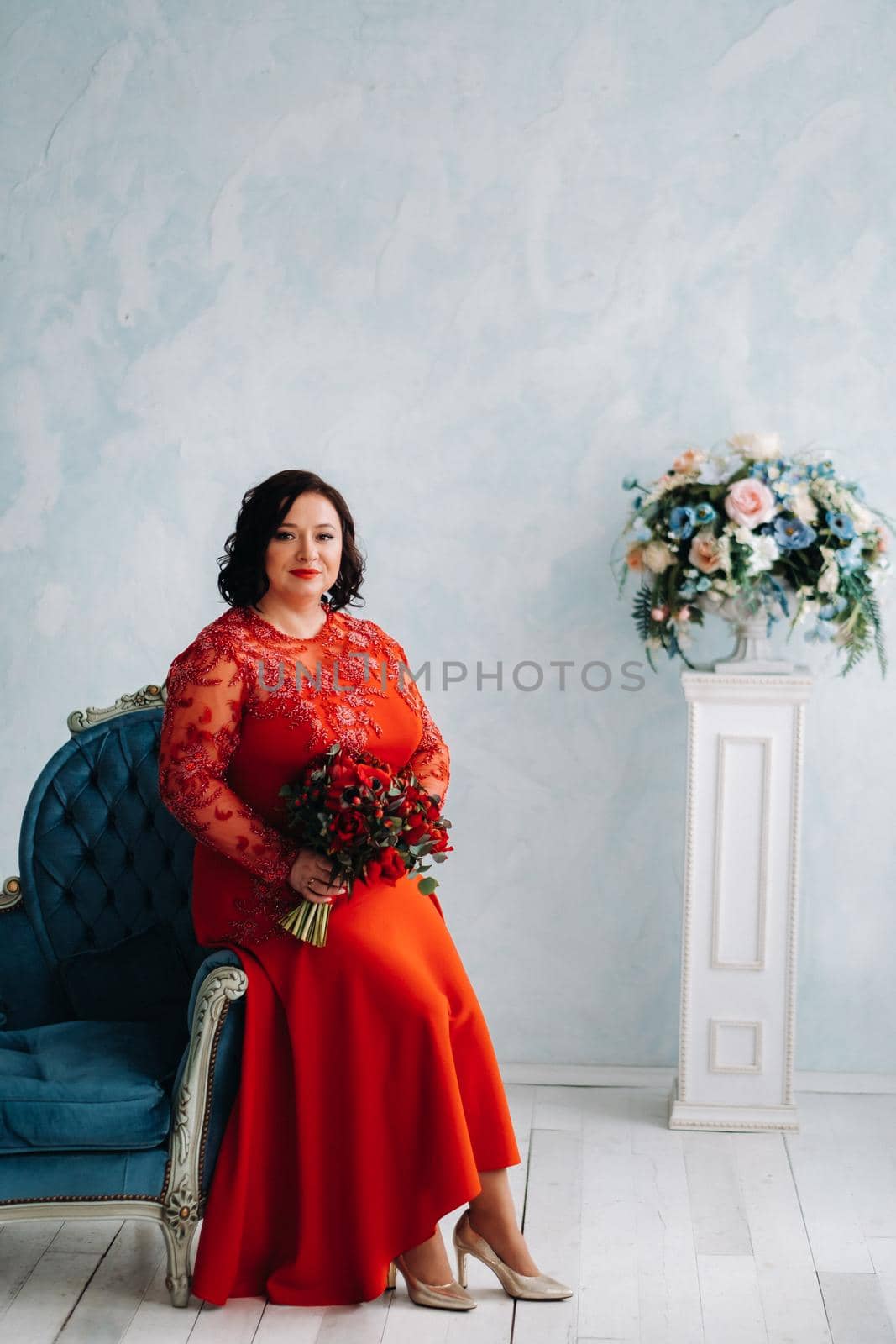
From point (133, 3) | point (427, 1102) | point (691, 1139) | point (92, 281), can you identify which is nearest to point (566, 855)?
point (691, 1139)

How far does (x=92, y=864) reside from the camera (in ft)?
10.0

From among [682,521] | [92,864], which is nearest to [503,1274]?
[92,864]

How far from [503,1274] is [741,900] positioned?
1.23 meters

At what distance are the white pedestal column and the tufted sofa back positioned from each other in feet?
4.34

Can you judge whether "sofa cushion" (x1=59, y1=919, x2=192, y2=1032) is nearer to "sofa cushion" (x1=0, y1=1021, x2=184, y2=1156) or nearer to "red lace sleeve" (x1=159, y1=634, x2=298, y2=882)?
"sofa cushion" (x1=0, y1=1021, x2=184, y2=1156)

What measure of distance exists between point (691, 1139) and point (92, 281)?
2878mm

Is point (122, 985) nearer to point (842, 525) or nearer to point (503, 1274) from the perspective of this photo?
point (503, 1274)

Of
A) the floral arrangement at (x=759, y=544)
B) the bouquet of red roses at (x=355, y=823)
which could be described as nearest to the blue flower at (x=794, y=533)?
the floral arrangement at (x=759, y=544)

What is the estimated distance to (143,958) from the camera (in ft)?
9.84

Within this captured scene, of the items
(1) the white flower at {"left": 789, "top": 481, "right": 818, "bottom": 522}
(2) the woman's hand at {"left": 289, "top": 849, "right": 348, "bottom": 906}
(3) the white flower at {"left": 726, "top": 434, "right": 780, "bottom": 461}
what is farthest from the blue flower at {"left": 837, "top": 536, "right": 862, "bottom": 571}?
(2) the woman's hand at {"left": 289, "top": 849, "right": 348, "bottom": 906}

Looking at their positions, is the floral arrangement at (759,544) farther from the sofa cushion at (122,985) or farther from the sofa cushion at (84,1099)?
the sofa cushion at (84,1099)

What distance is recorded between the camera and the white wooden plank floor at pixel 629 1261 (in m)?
2.43

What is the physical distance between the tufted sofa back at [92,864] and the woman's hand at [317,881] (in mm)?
566

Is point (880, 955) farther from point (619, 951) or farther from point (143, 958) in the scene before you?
point (143, 958)
